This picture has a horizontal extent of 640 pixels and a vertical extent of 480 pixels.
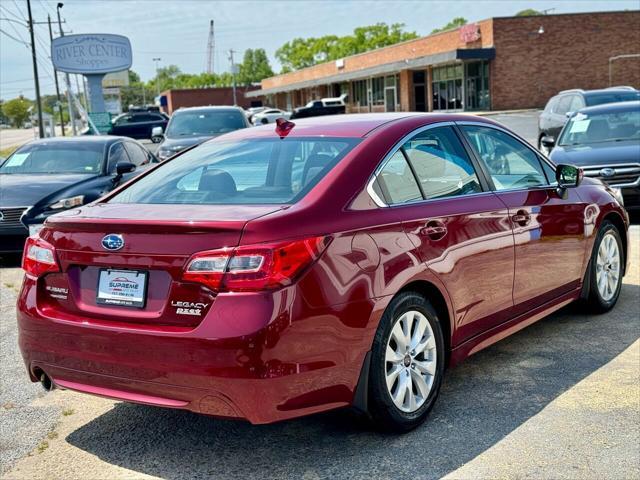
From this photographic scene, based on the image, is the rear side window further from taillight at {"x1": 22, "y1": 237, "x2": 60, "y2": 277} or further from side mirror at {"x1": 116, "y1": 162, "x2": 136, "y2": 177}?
side mirror at {"x1": 116, "y1": 162, "x2": 136, "y2": 177}

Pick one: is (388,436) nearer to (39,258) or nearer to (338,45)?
(39,258)

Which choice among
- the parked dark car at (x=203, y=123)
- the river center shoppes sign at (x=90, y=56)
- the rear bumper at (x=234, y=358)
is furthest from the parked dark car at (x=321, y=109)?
the rear bumper at (x=234, y=358)

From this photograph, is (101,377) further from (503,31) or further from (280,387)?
(503,31)

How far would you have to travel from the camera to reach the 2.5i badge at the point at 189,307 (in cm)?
348

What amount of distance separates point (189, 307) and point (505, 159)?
2.77 m

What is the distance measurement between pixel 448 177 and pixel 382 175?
0.68 meters

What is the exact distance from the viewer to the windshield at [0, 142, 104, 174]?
418 inches

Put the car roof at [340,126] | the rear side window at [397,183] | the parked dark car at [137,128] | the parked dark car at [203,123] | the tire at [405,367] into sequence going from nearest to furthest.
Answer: the tire at [405,367]
the rear side window at [397,183]
the car roof at [340,126]
the parked dark car at [203,123]
the parked dark car at [137,128]

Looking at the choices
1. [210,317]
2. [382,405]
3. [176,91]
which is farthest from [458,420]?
[176,91]

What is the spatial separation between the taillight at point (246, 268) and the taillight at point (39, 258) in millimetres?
846

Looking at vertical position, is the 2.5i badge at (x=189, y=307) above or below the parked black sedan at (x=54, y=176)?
below

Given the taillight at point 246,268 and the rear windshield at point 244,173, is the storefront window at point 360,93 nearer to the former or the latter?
the rear windshield at point 244,173

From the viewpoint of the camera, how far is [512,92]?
47.2 m

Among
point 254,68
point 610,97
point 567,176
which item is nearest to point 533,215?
point 567,176
